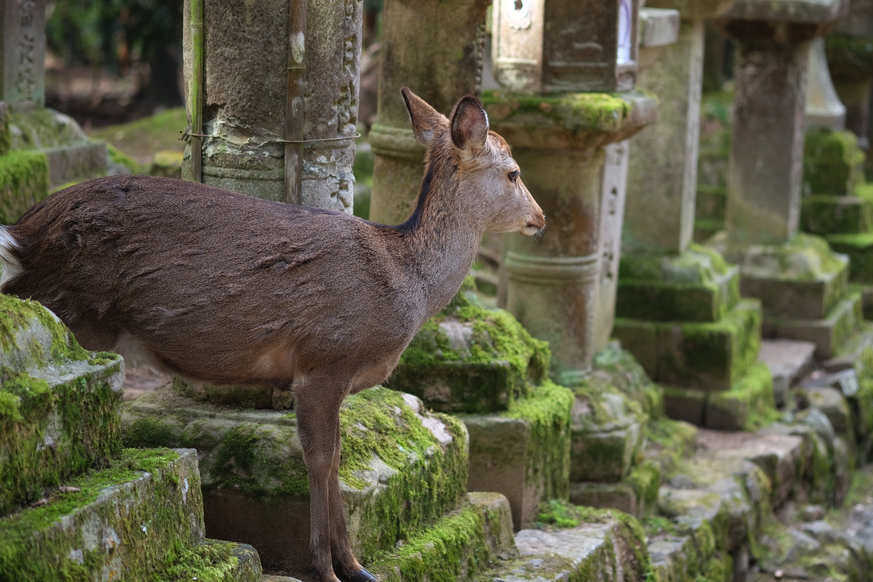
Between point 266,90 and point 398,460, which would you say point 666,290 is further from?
point 266,90

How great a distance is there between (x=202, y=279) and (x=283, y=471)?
816 mm

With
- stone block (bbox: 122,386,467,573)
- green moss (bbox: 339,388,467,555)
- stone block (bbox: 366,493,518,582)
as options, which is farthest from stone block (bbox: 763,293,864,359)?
stone block (bbox: 122,386,467,573)

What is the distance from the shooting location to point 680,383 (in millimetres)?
8977

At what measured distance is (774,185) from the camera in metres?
10.8

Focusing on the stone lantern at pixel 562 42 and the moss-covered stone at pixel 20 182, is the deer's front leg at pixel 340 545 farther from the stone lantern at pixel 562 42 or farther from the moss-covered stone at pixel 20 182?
the moss-covered stone at pixel 20 182

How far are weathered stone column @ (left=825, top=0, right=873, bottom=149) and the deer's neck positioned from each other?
34.4ft

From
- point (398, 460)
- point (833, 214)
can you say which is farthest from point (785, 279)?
point (398, 460)

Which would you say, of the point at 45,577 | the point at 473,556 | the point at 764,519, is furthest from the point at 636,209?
the point at 45,577

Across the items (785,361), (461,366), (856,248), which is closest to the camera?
(461,366)

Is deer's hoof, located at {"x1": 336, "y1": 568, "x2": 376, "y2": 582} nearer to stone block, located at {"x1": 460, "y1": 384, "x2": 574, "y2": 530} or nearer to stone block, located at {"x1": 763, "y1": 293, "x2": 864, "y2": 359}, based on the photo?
stone block, located at {"x1": 460, "y1": 384, "x2": 574, "y2": 530}

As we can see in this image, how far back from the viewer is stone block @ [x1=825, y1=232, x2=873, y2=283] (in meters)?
12.3

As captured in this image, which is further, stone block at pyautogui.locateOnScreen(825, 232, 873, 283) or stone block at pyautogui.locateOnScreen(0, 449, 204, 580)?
stone block at pyautogui.locateOnScreen(825, 232, 873, 283)

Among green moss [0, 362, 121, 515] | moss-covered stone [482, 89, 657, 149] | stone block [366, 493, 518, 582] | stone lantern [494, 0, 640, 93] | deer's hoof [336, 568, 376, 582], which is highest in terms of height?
stone lantern [494, 0, 640, 93]

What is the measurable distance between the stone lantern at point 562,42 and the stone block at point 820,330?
5.07m
